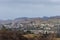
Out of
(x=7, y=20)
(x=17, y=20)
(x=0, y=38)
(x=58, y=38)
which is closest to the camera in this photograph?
(x=0, y=38)

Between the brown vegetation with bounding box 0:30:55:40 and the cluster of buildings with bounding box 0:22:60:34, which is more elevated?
the brown vegetation with bounding box 0:30:55:40

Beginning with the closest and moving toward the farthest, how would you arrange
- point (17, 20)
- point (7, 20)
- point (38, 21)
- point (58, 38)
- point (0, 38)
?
point (0, 38)
point (58, 38)
point (7, 20)
point (17, 20)
point (38, 21)

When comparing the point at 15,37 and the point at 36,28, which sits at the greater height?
the point at 15,37

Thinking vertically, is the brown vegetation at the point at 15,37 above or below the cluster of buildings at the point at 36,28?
above

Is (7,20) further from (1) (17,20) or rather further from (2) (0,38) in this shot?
(2) (0,38)

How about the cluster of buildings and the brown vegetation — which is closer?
the brown vegetation

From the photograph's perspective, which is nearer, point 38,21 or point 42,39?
point 42,39

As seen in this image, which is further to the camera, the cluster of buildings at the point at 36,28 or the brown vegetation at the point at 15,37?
the cluster of buildings at the point at 36,28

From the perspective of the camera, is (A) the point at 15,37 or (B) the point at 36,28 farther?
(B) the point at 36,28

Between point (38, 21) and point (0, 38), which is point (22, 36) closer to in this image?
point (0, 38)

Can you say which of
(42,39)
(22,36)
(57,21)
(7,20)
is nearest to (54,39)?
(42,39)
